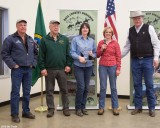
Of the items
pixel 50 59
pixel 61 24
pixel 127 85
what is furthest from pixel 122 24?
pixel 50 59

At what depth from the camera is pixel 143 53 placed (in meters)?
4.41

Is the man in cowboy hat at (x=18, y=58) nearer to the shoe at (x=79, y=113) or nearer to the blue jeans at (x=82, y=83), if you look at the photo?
the blue jeans at (x=82, y=83)

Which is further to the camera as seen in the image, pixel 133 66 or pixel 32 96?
pixel 32 96

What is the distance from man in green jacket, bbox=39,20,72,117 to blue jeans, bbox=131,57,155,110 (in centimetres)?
114

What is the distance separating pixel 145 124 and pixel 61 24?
88.5 inches

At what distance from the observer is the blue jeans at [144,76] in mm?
4445

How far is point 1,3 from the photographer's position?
5.18 meters

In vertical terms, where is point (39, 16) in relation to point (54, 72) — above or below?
above

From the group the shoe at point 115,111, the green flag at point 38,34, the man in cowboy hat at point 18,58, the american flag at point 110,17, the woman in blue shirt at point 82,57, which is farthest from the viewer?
the american flag at point 110,17

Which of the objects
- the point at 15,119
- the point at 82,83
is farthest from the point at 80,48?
the point at 15,119

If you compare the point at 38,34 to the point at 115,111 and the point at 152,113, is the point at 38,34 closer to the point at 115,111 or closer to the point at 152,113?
the point at 115,111

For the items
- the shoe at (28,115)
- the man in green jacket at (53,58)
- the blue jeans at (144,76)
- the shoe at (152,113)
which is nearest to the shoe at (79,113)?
the man in green jacket at (53,58)

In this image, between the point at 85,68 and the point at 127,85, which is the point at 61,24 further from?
the point at 127,85

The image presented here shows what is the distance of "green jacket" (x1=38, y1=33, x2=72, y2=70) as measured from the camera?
432 centimetres
